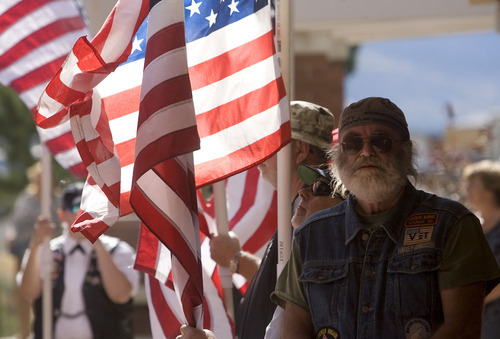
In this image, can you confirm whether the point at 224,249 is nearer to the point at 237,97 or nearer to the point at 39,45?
the point at 237,97

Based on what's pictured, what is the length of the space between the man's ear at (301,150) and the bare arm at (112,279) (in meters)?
1.87

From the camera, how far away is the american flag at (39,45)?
5637 mm

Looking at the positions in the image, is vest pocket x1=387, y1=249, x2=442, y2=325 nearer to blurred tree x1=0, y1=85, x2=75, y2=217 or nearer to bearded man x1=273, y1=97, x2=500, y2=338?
bearded man x1=273, y1=97, x2=500, y2=338

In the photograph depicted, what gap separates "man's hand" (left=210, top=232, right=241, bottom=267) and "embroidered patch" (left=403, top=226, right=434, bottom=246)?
1.51 metres

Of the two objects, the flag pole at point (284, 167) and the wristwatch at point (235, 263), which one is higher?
the flag pole at point (284, 167)

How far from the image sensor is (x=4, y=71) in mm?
5793

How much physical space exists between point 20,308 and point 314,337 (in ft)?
20.6

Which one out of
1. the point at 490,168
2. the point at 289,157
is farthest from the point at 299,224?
the point at 490,168

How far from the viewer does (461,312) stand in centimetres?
263

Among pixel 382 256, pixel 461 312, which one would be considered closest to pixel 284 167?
pixel 382 256

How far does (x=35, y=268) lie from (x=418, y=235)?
371 cm

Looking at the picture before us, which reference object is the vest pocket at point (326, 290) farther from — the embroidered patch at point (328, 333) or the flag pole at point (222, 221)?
the flag pole at point (222, 221)

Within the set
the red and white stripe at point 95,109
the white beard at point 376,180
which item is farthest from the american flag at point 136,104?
the white beard at point 376,180

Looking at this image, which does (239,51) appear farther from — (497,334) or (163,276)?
(497,334)
